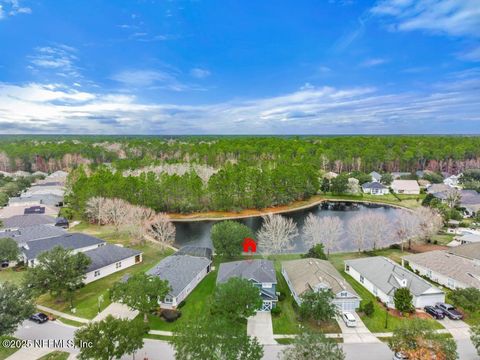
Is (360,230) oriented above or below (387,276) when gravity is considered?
above

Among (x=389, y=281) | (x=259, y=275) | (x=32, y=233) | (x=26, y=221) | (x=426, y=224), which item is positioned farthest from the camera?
(x=26, y=221)

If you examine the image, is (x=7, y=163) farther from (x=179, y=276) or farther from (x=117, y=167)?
(x=179, y=276)

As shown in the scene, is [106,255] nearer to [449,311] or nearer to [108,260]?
[108,260]

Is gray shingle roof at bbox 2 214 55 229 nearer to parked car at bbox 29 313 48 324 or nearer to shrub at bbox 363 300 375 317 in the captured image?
parked car at bbox 29 313 48 324

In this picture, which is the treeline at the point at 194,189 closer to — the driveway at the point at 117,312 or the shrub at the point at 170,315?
the driveway at the point at 117,312

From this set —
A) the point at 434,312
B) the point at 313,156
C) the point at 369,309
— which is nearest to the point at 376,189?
the point at 313,156

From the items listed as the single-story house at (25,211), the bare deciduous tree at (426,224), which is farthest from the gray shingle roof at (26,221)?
the bare deciduous tree at (426,224)
